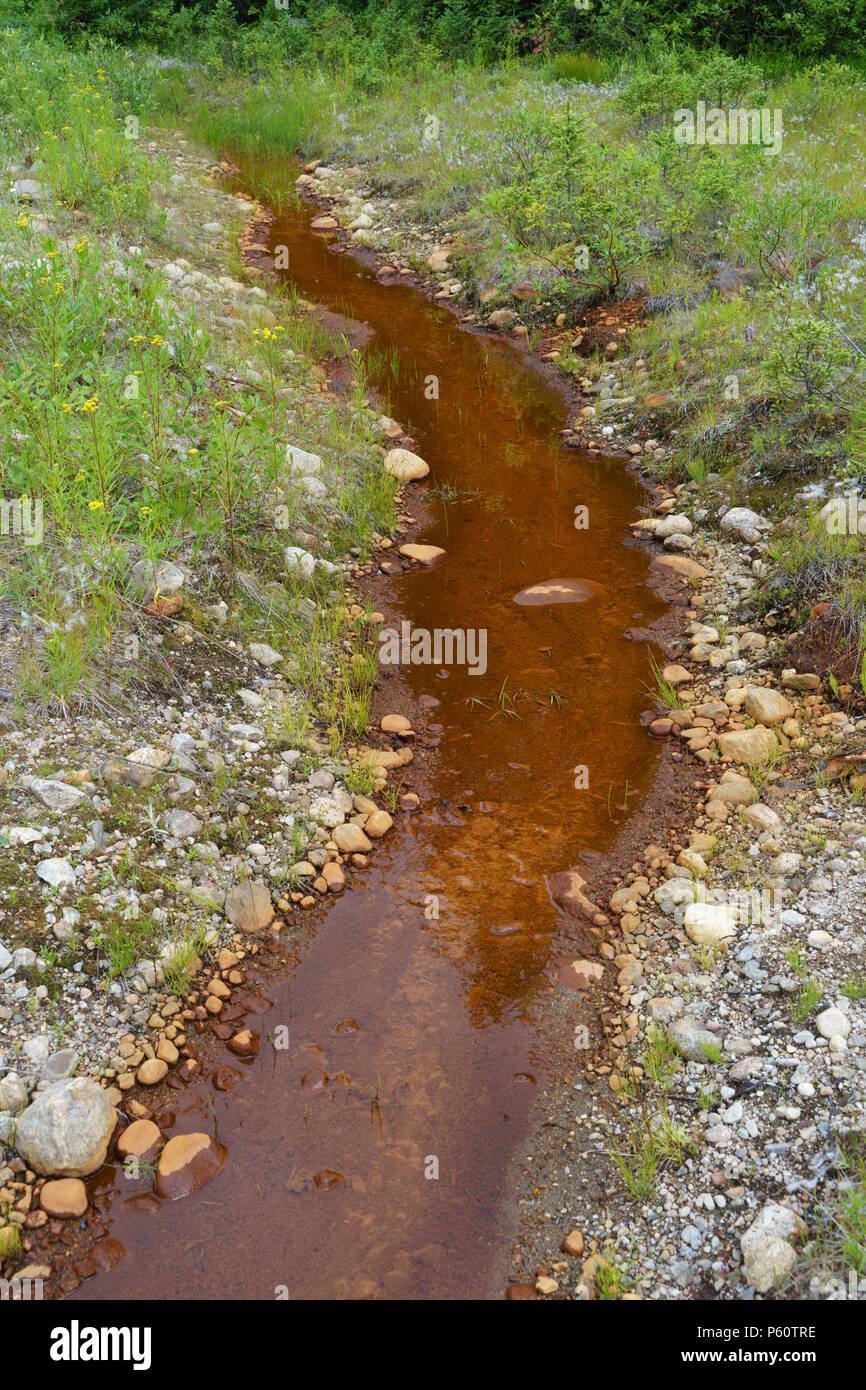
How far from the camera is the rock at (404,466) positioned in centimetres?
770

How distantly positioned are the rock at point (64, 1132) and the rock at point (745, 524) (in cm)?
526

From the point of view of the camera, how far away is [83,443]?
5.34 meters

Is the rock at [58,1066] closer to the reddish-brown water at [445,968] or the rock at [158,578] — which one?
the reddish-brown water at [445,968]

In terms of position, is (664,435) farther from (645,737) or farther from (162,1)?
(162,1)

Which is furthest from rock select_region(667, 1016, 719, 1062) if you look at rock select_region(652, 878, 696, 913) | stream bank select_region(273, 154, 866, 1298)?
rock select_region(652, 878, 696, 913)

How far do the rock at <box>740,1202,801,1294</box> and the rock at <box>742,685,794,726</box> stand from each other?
109 inches

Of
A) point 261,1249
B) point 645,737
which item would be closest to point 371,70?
point 645,737

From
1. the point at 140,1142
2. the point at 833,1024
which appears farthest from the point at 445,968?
the point at 833,1024

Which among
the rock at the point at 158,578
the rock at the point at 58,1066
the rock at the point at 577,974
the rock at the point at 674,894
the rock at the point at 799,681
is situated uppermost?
the rock at the point at 158,578

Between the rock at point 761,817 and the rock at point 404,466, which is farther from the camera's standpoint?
the rock at point 404,466

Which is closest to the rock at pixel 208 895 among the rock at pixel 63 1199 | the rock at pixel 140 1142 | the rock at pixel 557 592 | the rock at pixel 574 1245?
the rock at pixel 140 1142

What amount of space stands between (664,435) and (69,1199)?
6788 mm

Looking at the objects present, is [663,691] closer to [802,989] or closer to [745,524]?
[745,524]

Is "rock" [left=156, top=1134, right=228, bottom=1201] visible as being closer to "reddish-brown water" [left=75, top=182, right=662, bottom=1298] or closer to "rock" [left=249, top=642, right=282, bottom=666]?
"reddish-brown water" [left=75, top=182, right=662, bottom=1298]
